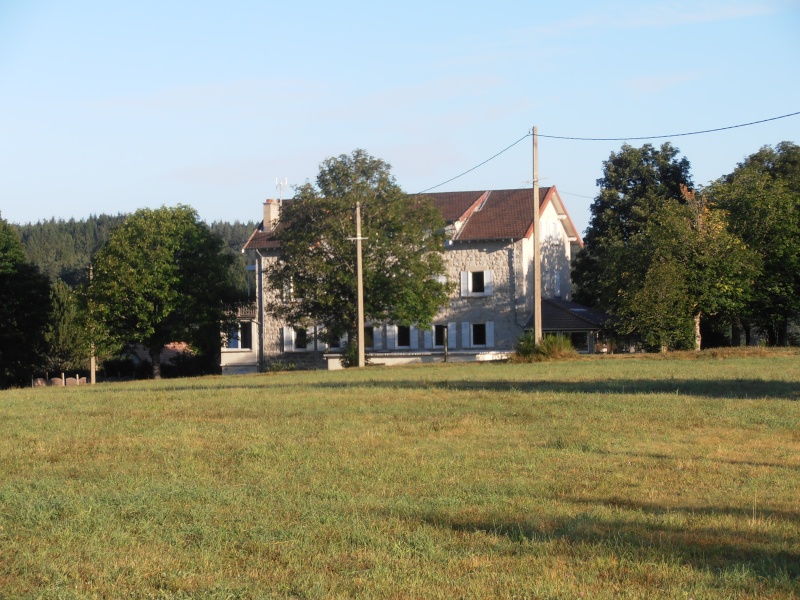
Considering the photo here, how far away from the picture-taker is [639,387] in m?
22.7

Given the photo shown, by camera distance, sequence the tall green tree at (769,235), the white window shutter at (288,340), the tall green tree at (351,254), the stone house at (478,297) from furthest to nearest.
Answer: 1. the white window shutter at (288,340)
2. the stone house at (478,297)
3. the tall green tree at (769,235)
4. the tall green tree at (351,254)

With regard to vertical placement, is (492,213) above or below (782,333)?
above

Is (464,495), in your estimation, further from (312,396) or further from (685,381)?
(685,381)

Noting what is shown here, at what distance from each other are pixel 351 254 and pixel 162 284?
563 inches

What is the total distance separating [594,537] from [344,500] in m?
2.81

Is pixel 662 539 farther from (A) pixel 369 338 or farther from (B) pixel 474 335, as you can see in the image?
(A) pixel 369 338

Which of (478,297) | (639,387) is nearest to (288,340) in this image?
(478,297)

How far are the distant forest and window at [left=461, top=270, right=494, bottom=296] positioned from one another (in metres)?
56.7

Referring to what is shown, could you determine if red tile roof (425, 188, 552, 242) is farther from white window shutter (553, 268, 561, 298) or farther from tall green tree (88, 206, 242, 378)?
tall green tree (88, 206, 242, 378)

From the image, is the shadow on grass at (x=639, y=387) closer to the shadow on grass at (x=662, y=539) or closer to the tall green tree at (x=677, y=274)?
the shadow on grass at (x=662, y=539)

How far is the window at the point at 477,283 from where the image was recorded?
59.7 meters

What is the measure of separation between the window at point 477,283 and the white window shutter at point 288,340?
37.5ft

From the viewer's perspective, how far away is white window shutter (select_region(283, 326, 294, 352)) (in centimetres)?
6269

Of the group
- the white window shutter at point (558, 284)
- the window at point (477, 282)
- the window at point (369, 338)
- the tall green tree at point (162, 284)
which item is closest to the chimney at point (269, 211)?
the tall green tree at point (162, 284)
